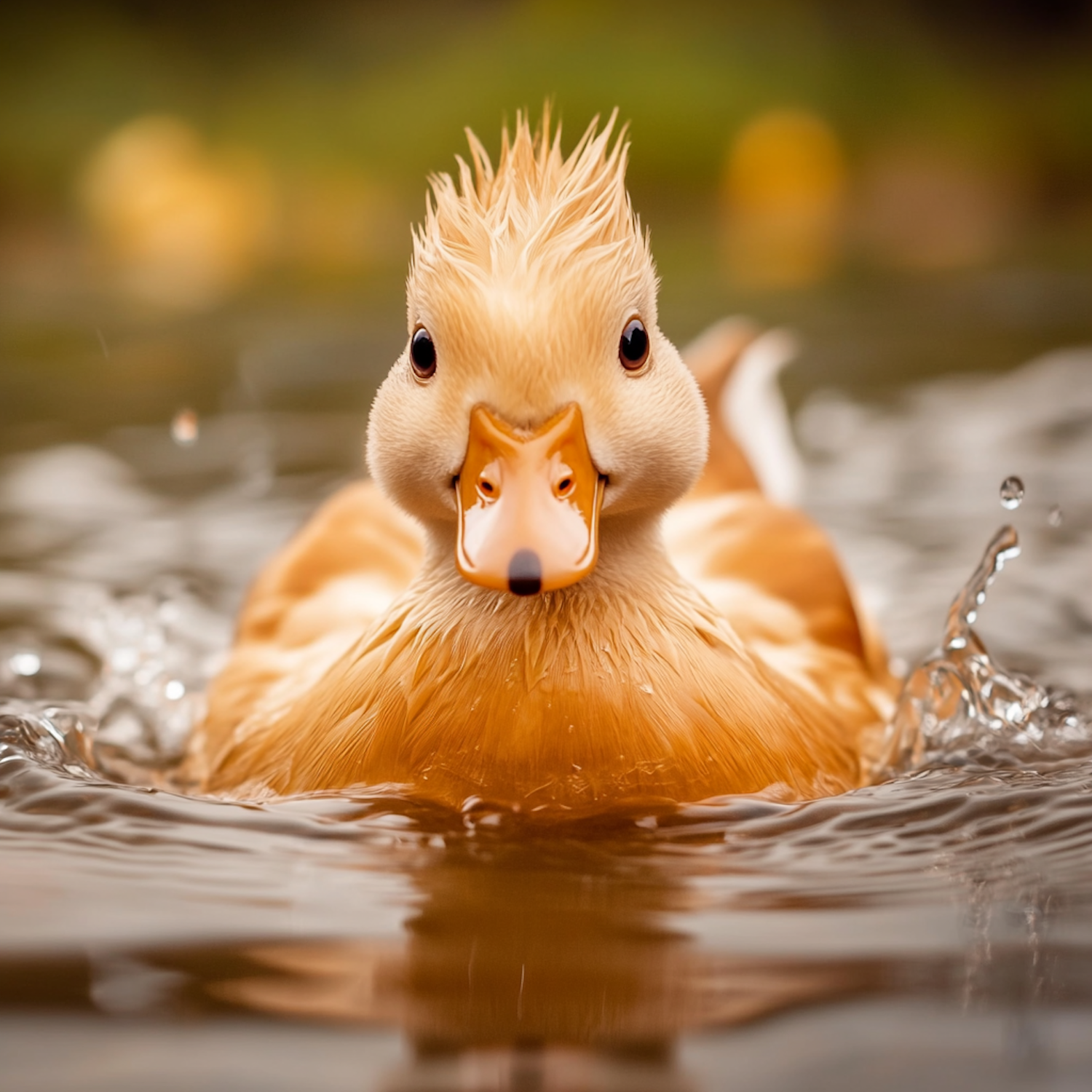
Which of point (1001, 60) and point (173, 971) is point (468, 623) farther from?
point (1001, 60)

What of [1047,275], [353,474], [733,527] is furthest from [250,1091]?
[1047,275]

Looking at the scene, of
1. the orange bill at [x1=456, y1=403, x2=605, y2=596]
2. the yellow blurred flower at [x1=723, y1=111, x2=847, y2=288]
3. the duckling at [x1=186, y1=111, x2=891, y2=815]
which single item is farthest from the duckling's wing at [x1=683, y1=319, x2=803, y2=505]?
the yellow blurred flower at [x1=723, y1=111, x2=847, y2=288]

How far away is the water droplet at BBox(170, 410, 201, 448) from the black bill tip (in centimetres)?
350

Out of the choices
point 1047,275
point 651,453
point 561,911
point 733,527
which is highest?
point 1047,275

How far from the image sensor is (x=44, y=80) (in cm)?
1038

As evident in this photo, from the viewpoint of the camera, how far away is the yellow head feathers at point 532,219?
2084 millimetres

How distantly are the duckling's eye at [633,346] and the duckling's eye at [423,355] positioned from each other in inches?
9.4

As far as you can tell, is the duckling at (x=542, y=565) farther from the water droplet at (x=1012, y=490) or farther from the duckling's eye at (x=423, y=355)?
the water droplet at (x=1012, y=490)

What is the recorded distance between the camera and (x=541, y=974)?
1.70 m

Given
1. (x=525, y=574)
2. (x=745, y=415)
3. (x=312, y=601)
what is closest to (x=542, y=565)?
(x=525, y=574)

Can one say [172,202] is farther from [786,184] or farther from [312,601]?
[312,601]

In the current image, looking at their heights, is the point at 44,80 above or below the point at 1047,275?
above

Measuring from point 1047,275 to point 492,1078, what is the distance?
7145 mm

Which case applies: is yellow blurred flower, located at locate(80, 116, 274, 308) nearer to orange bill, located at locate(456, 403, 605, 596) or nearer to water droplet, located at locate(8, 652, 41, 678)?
water droplet, located at locate(8, 652, 41, 678)
